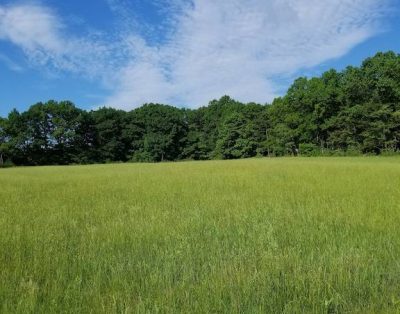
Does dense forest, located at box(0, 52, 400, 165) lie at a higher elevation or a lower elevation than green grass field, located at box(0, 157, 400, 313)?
higher

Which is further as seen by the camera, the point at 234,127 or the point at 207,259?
the point at 234,127

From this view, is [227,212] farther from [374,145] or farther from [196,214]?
[374,145]

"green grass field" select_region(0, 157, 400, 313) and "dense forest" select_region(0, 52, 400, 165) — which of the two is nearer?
"green grass field" select_region(0, 157, 400, 313)

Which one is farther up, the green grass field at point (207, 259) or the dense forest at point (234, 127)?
the dense forest at point (234, 127)

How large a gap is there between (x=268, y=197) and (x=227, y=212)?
103 inches

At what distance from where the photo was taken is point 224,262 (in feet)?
15.9

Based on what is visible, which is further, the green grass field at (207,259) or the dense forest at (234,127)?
the dense forest at (234,127)

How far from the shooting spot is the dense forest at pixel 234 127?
63719mm

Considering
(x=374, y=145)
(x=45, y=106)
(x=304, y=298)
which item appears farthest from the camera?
(x=45, y=106)

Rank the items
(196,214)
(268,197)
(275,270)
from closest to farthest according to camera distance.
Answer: (275,270) < (196,214) < (268,197)

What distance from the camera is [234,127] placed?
85.1 metres

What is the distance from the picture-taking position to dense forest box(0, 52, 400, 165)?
6372cm

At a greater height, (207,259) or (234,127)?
(234,127)

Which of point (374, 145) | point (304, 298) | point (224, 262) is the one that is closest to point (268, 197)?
point (224, 262)
